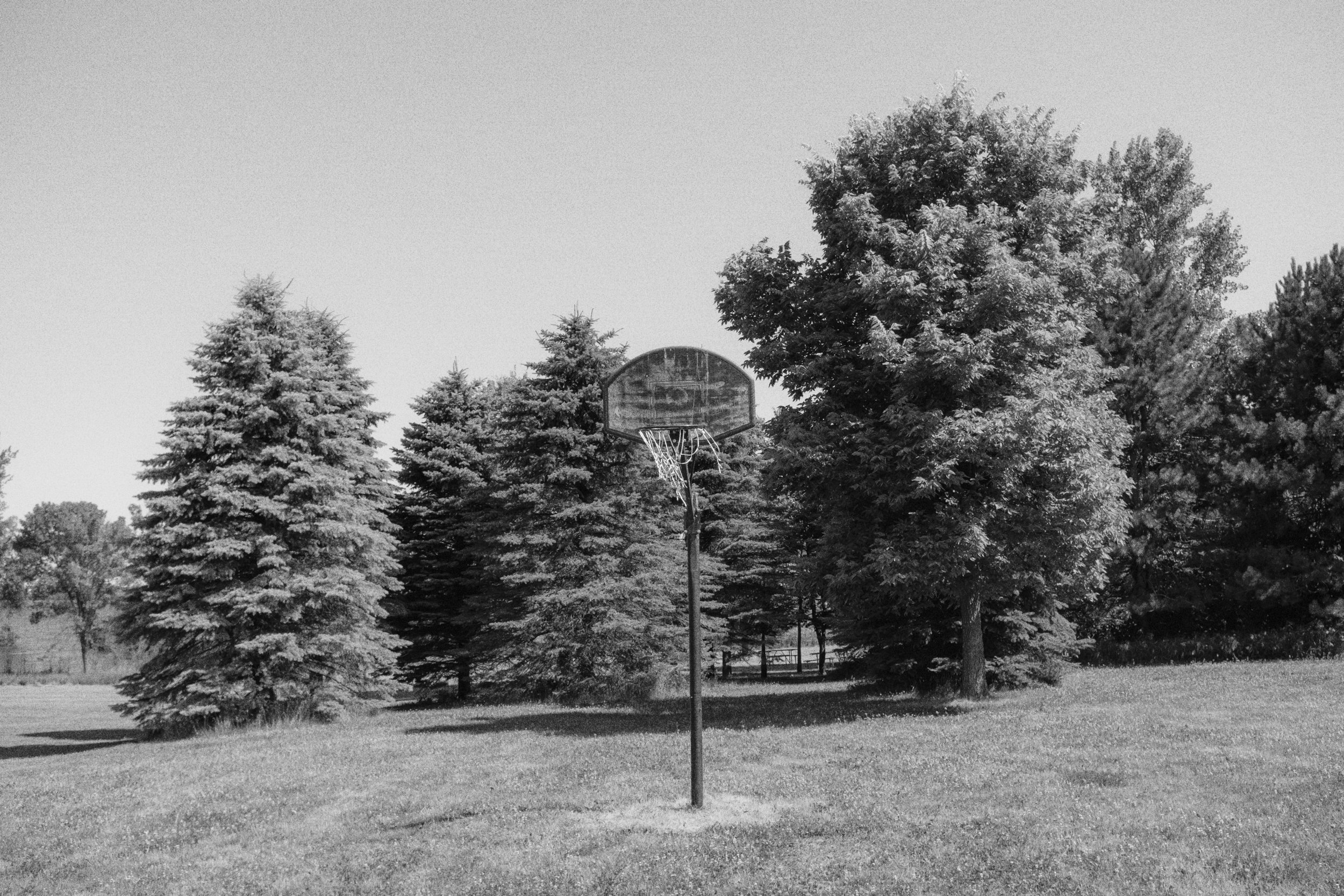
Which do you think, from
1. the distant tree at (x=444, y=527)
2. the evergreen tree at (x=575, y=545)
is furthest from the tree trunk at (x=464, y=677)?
the evergreen tree at (x=575, y=545)

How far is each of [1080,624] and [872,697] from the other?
1205 centimetres

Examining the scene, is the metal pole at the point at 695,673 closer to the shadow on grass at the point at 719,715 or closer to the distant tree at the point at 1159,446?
the shadow on grass at the point at 719,715

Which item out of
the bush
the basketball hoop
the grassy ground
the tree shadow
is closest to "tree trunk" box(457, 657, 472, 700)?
the tree shadow

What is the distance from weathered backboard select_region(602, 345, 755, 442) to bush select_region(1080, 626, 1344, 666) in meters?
23.8

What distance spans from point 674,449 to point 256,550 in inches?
716

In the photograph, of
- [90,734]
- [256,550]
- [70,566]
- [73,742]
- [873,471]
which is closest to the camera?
[873,471]

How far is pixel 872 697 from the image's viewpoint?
24656mm

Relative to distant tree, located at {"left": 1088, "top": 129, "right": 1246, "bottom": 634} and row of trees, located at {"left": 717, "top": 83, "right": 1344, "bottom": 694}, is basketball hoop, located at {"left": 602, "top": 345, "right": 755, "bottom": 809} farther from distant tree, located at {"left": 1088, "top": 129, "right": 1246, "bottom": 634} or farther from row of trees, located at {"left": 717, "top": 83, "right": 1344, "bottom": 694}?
distant tree, located at {"left": 1088, "top": 129, "right": 1246, "bottom": 634}

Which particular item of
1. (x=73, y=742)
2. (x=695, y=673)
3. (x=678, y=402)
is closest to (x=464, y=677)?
(x=73, y=742)

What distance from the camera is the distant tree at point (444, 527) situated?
35312 millimetres

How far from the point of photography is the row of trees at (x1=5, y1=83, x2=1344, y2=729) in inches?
766

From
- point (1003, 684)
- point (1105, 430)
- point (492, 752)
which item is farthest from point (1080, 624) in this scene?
point (492, 752)

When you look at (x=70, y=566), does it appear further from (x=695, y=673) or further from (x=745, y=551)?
(x=695, y=673)

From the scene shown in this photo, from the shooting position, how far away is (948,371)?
60.8 ft
